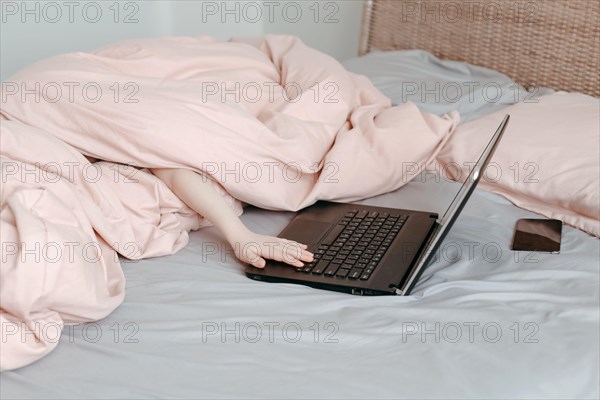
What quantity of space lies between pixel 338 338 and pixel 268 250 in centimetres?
28

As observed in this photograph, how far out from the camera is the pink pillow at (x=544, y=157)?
5.27ft

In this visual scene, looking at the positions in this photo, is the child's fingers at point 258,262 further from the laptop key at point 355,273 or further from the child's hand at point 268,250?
the laptop key at point 355,273

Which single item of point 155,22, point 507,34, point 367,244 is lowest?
point 155,22

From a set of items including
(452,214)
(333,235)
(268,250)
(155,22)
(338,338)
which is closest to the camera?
(338,338)

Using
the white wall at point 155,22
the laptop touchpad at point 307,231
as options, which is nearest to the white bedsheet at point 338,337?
the laptop touchpad at point 307,231

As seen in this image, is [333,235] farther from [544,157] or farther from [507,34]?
[507,34]

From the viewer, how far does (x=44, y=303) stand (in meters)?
1.10

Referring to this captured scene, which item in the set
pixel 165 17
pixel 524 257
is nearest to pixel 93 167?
pixel 524 257

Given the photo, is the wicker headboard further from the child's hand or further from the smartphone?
the child's hand

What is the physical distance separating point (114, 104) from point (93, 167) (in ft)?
0.42

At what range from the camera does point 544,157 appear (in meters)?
1.67

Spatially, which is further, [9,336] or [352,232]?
[352,232]

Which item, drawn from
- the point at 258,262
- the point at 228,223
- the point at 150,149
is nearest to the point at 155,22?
the point at 150,149

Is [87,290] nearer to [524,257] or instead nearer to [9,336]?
[9,336]
